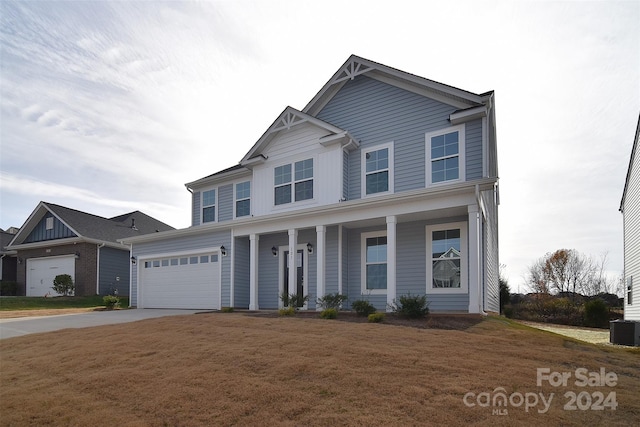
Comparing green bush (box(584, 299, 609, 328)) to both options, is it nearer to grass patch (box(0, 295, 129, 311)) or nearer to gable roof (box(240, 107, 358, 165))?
gable roof (box(240, 107, 358, 165))

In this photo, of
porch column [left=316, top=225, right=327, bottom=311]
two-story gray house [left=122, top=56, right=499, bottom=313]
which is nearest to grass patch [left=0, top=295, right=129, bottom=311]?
two-story gray house [left=122, top=56, right=499, bottom=313]

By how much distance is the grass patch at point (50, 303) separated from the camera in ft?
65.3

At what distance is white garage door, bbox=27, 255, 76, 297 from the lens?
24781mm

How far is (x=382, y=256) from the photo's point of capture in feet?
43.5

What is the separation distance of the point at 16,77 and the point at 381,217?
1071cm

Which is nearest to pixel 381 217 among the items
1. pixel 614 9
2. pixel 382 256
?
pixel 382 256

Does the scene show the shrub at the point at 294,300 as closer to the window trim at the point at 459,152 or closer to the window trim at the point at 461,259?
the window trim at the point at 461,259

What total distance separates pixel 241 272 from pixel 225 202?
384 centimetres

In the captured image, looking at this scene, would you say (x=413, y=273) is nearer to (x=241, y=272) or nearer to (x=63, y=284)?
(x=241, y=272)

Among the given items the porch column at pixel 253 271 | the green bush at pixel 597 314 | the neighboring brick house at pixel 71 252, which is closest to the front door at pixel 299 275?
the porch column at pixel 253 271

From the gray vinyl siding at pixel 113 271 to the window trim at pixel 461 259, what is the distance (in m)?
21.0

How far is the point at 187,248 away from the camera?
16.7 m

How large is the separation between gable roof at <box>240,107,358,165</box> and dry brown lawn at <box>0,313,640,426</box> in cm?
757

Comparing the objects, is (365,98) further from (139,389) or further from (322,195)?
(139,389)
